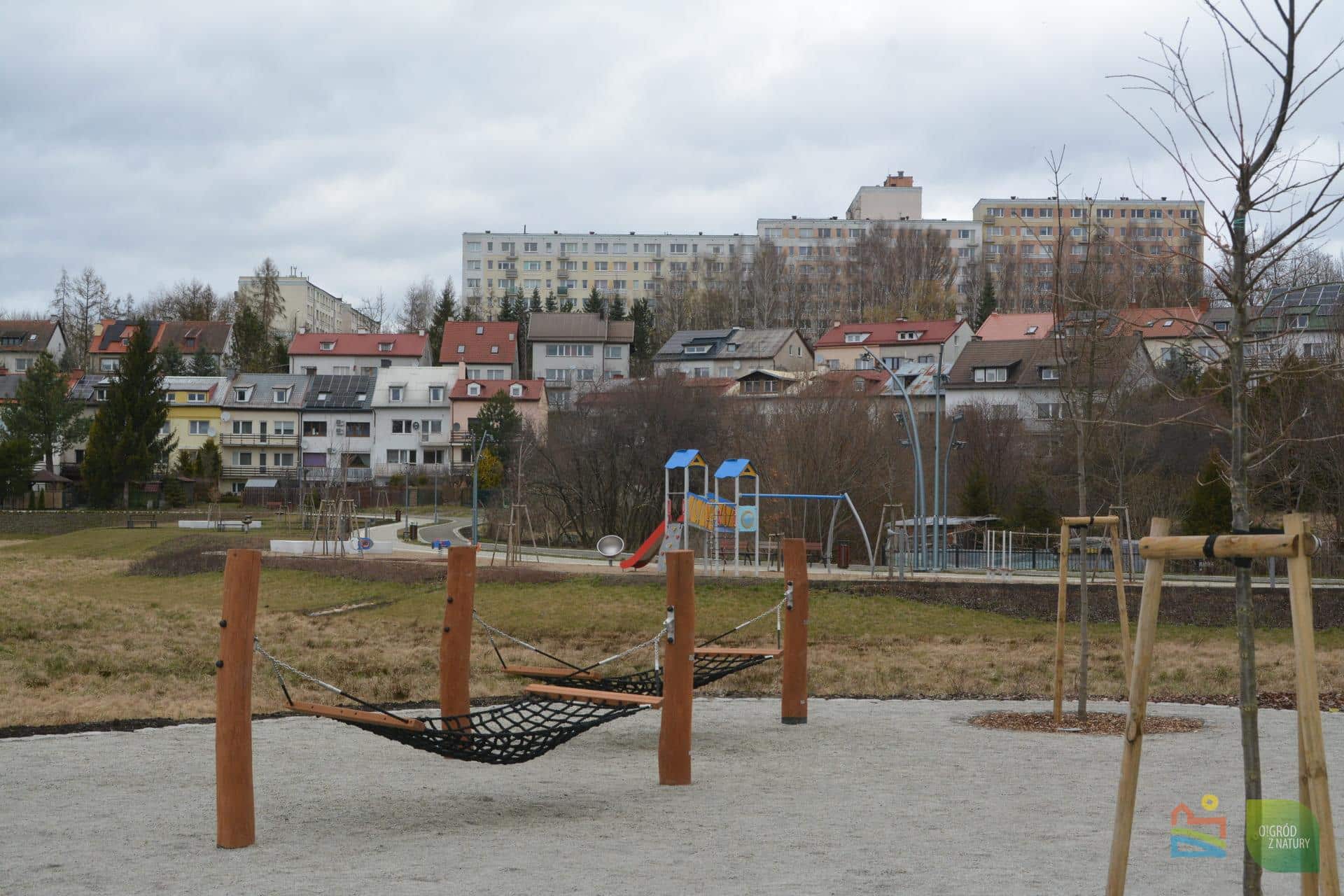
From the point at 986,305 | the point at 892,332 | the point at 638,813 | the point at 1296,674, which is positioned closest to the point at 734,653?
the point at 638,813

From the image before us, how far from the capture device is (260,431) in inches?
3236

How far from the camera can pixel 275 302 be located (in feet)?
364

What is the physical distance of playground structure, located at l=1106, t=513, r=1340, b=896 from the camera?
415 cm

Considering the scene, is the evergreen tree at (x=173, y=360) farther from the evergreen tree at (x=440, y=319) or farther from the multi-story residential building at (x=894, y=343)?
the multi-story residential building at (x=894, y=343)

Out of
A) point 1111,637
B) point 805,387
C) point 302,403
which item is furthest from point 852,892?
point 302,403

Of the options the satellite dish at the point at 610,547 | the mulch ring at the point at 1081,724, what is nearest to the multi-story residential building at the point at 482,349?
the satellite dish at the point at 610,547

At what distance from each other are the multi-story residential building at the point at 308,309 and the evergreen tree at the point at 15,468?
1525 inches

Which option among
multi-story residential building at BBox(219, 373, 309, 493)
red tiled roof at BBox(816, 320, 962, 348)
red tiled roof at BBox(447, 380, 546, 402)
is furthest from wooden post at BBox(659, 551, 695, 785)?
red tiled roof at BBox(816, 320, 962, 348)

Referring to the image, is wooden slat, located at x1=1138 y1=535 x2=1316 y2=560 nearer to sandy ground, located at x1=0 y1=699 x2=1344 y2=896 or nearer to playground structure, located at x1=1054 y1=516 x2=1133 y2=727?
sandy ground, located at x1=0 y1=699 x2=1344 y2=896

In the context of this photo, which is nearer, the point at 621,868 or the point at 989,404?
the point at 621,868

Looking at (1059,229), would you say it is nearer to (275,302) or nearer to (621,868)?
(621,868)

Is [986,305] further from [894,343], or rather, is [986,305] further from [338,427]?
[338,427]

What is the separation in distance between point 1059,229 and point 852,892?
7.95 meters

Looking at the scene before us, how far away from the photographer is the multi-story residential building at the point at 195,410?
81.7m
